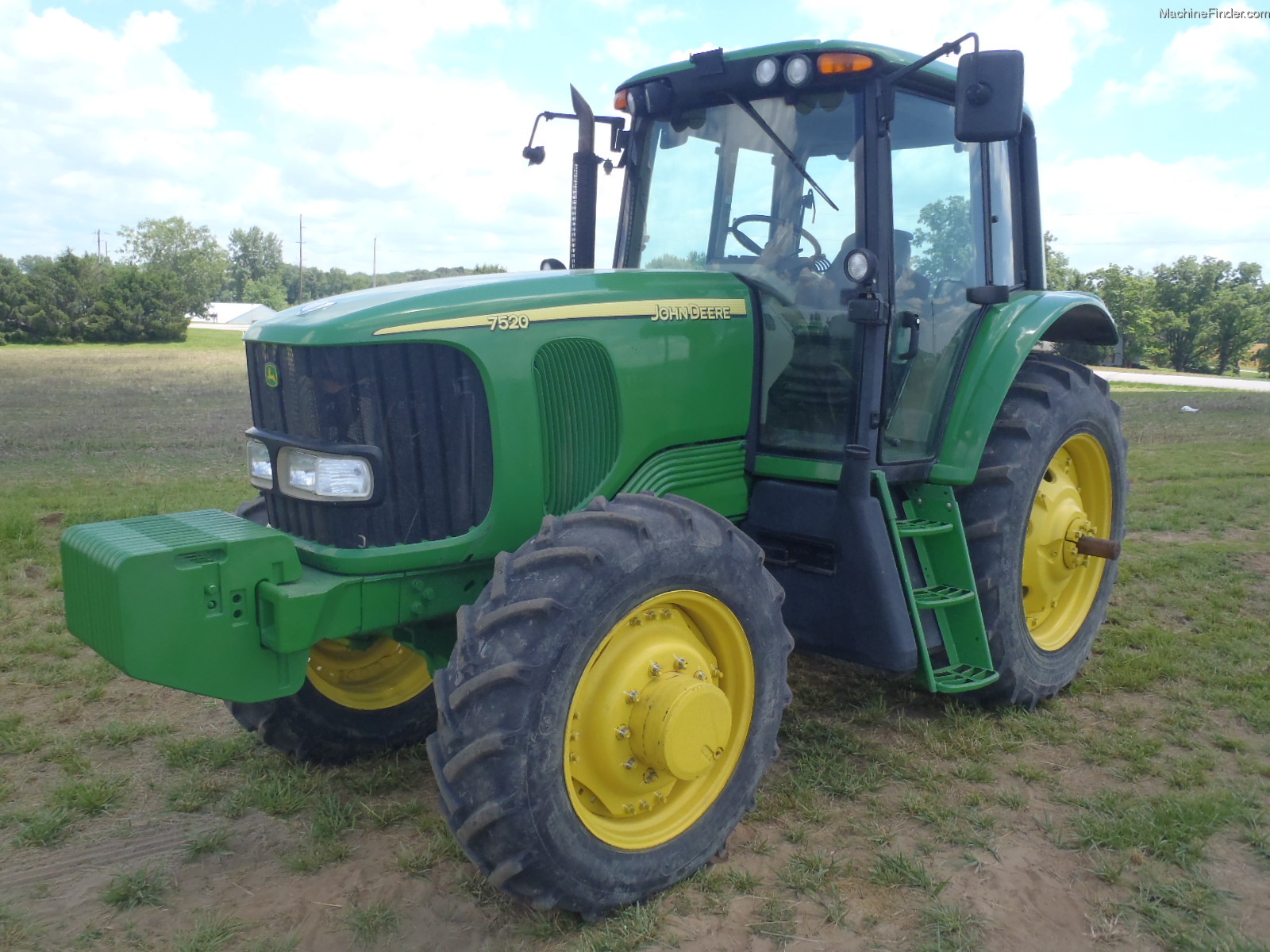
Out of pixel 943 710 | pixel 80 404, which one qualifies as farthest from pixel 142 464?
pixel 943 710

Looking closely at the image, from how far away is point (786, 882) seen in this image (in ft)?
9.82

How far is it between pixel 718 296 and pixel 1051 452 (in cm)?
166

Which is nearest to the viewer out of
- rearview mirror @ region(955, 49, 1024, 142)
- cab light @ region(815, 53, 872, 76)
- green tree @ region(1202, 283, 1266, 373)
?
rearview mirror @ region(955, 49, 1024, 142)

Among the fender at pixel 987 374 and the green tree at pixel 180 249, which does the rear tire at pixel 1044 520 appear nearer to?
the fender at pixel 987 374

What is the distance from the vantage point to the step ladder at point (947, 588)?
12.4 ft

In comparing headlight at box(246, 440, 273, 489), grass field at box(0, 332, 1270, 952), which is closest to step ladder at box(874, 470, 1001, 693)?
grass field at box(0, 332, 1270, 952)

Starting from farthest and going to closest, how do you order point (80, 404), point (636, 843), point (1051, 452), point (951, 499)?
Answer: point (80, 404) < point (1051, 452) < point (951, 499) < point (636, 843)

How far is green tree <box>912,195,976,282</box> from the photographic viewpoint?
3.95 m

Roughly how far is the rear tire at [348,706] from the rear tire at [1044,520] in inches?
88.3

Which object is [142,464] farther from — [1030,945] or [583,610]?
[1030,945]

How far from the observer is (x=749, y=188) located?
3.98 m

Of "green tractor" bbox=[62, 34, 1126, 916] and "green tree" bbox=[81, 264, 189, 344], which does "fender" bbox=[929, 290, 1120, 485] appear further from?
"green tree" bbox=[81, 264, 189, 344]

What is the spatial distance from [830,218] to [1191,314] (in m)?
52.6

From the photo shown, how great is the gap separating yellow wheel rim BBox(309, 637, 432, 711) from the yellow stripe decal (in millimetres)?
1328
